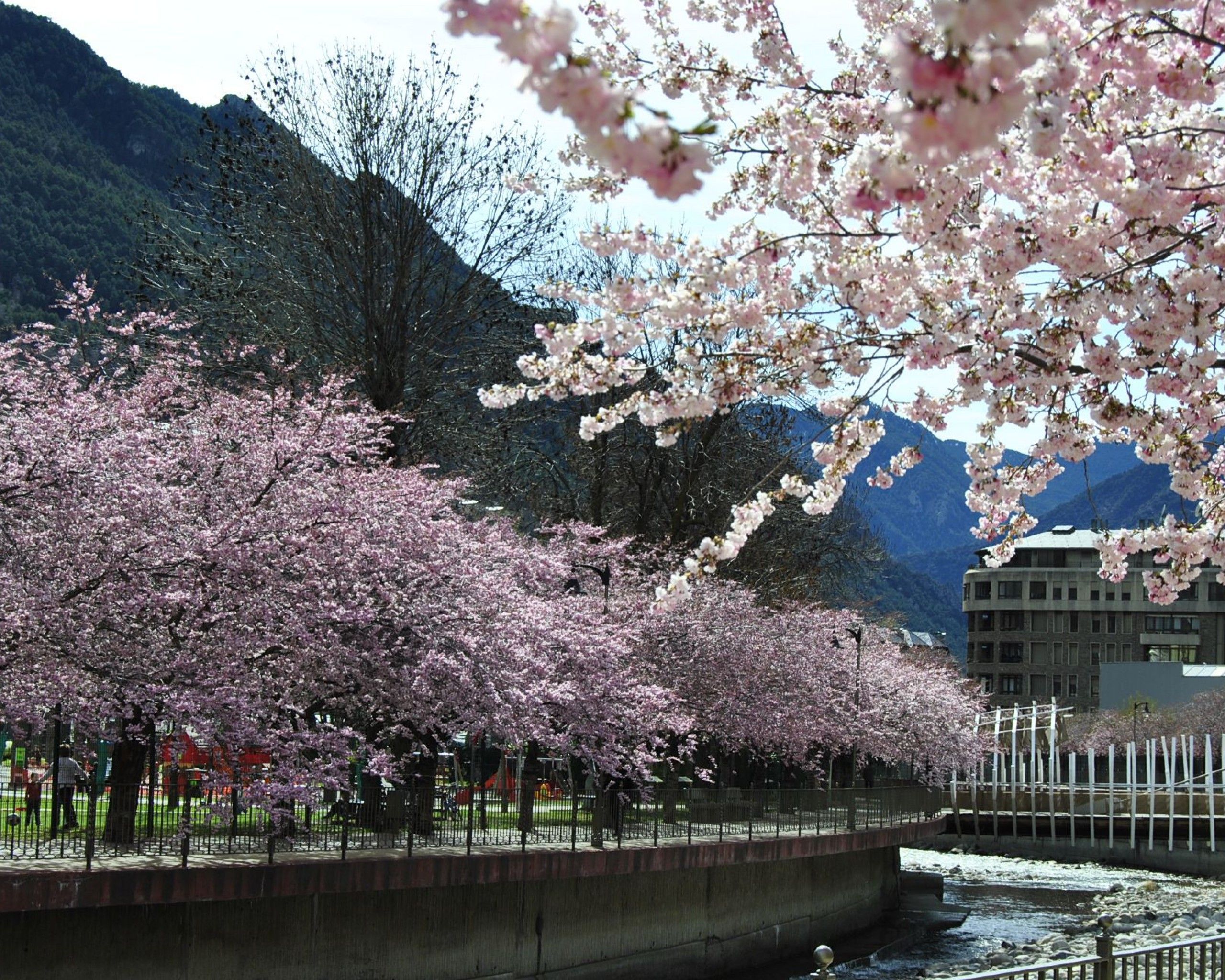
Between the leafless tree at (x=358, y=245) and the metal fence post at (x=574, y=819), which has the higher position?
the leafless tree at (x=358, y=245)

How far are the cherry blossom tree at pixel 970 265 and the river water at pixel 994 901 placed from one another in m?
23.5

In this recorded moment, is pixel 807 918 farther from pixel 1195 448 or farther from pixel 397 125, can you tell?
pixel 1195 448

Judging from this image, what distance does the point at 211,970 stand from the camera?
20250 mm

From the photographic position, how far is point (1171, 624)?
132 metres

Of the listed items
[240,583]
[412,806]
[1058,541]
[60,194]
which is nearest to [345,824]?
[412,806]

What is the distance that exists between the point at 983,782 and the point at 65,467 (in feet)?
217

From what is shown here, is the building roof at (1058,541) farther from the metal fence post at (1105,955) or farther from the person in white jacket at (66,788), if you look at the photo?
the metal fence post at (1105,955)

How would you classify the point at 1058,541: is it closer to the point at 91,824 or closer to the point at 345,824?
the point at 345,824

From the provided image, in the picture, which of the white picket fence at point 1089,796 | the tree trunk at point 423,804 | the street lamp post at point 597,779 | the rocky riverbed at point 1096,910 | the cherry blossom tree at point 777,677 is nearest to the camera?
the tree trunk at point 423,804

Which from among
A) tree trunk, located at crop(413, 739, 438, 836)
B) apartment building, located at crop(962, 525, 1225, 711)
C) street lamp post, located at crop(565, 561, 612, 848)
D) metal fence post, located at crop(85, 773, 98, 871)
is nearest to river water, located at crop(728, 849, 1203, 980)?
street lamp post, located at crop(565, 561, 612, 848)

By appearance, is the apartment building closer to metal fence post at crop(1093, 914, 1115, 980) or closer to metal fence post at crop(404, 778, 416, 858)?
metal fence post at crop(404, 778, 416, 858)

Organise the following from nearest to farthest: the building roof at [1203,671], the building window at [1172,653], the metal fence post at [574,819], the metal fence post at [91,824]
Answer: the metal fence post at [91,824]
the metal fence post at [574,819]
the building roof at [1203,671]
the building window at [1172,653]

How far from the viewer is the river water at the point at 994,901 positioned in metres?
35.2

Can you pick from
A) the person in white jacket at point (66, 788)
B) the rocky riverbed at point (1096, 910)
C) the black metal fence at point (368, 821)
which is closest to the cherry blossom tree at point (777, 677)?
the black metal fence at point (368, 821)
